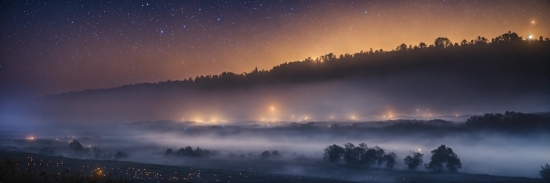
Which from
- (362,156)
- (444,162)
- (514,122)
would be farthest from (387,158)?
(514,122)

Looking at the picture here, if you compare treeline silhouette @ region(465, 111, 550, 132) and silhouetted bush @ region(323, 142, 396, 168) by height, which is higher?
treeline silhouette @ region(465, 111, 550, 132)

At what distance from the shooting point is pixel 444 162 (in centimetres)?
3161

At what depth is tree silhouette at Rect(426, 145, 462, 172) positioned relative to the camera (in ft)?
100

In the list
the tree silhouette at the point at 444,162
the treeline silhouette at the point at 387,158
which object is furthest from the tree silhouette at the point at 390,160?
the tree silhouette at the point at 444,162

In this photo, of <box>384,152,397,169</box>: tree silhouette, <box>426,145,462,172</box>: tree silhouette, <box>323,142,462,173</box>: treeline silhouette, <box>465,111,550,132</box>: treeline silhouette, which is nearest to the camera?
<box>426,145,462,172</box>: tree silhouette

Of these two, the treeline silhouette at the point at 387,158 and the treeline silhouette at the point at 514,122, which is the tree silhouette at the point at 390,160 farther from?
the treeline silhouette at the point at 514,122

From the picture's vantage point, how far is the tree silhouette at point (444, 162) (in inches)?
1201

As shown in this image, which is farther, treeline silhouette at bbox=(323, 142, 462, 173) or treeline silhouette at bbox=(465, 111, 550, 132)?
treeline silhouette at bbox=(465, 111, 550, 132)

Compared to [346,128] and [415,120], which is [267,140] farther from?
[415,120]

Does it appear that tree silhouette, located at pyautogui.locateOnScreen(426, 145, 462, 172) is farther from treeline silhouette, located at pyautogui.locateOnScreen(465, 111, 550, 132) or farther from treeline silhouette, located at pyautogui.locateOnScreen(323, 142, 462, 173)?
treeline silhouette, located at pyautogui.locateOnScreen(465, 111, 550, 132)

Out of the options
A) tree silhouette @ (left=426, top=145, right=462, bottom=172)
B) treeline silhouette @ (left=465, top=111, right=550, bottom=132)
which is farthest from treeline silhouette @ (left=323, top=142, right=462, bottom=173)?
treeline silhouette @ (left=465, top=111, right=550, bottom=132)

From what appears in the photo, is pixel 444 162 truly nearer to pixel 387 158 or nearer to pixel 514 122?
pixel 387 158

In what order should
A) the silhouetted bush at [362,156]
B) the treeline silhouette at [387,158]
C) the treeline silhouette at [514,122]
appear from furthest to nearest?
the treeline silhouette at [514,122] < the silhouetted bush at [362,156] < the treeline silhouette at [387,158]

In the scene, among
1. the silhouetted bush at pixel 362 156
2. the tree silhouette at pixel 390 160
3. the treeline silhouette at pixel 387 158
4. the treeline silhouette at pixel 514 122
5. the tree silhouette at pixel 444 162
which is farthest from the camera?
the treeline silhouette at pixel 514 122
